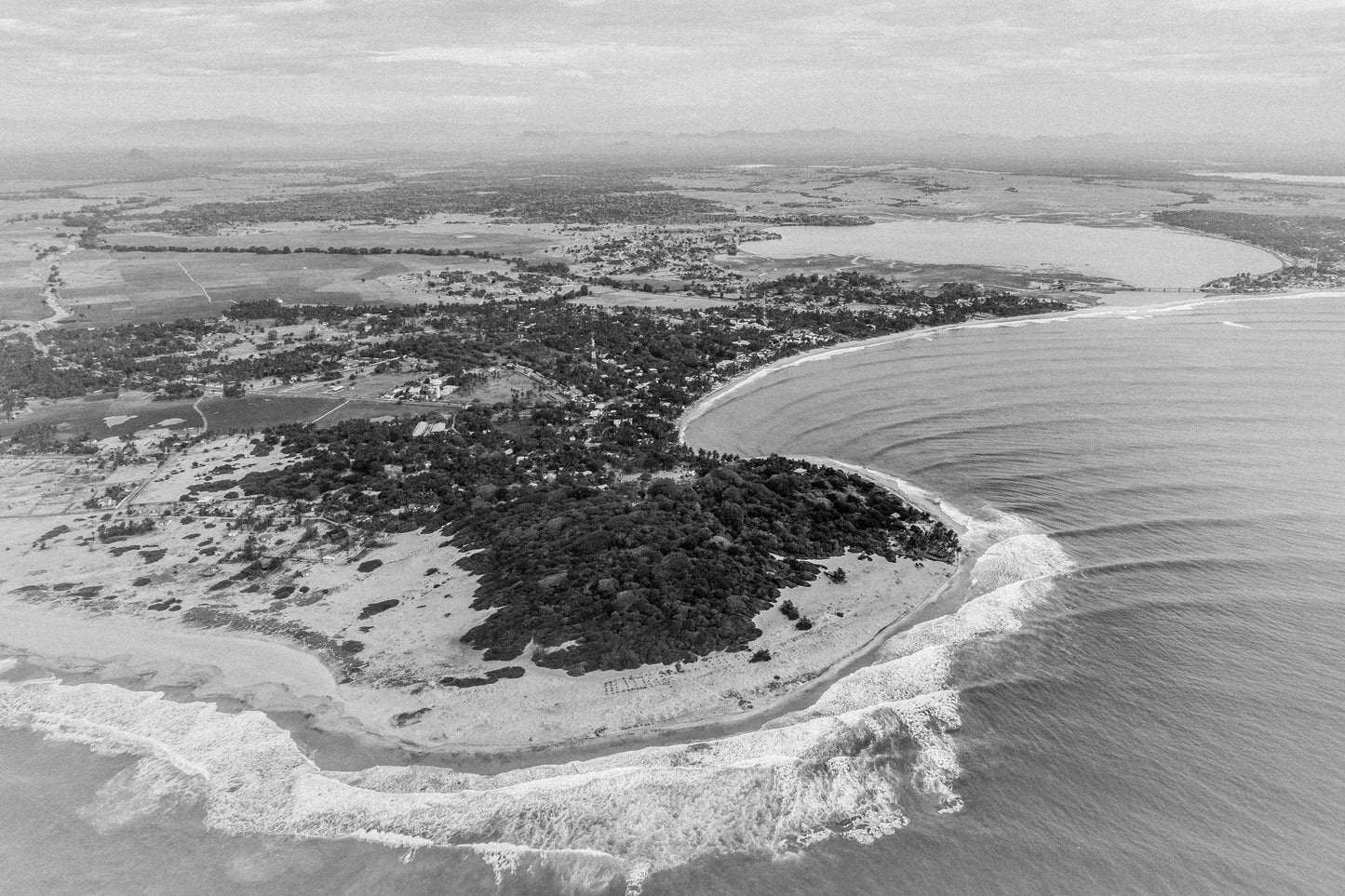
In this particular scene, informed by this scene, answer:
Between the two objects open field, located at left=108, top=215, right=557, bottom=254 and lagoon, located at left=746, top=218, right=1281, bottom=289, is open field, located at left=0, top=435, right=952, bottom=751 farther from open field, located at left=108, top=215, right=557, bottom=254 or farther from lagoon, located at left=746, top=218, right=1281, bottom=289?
lagoon, located at left=746, top=218, right=1281, bottom=289

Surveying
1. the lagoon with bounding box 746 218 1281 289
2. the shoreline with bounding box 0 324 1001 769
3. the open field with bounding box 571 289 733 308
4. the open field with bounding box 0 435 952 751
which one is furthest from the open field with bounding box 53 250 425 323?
the shoreline with bounding box 0 324 1001 769

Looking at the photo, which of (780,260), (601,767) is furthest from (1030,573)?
(780,260)

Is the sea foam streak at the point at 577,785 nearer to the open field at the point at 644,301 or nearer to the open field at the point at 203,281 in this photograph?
the open field at the point at 644,301

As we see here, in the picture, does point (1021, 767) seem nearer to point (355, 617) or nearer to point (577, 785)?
point (577, 785)

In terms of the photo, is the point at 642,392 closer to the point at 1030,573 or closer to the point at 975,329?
the point at 1030,573

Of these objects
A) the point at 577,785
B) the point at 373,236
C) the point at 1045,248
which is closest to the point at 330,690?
the point at 577,785
